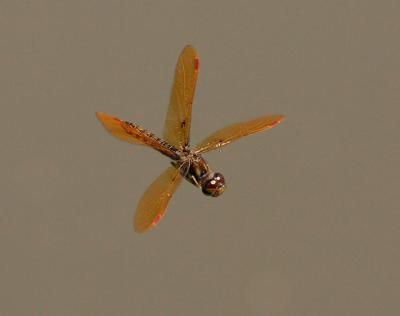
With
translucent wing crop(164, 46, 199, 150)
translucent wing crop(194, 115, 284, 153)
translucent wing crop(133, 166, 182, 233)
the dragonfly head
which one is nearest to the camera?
translucent wing crop(133, 166, 182, 233)

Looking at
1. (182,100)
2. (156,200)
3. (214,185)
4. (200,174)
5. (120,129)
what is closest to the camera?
(156,200)

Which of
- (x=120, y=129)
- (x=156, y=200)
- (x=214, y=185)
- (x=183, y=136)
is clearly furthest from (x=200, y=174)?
(x=120, y=129)

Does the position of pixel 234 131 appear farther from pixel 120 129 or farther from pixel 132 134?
pixel 120 129

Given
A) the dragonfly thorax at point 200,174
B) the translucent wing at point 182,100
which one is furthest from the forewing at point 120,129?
the dragonfly thorax at point 200,174

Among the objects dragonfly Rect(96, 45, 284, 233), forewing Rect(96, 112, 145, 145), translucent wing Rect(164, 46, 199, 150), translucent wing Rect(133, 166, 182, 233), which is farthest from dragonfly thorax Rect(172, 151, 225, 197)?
forewing Rect(96, 112, 145, 145)

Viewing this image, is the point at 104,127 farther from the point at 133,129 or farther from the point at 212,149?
the point at 212,149

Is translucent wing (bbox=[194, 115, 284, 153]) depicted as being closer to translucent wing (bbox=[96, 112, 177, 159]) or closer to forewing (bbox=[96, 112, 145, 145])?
translucent wing (bbox=[96, 112, 177, 159])

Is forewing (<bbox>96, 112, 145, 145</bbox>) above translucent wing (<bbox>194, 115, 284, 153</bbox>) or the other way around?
the other way around
